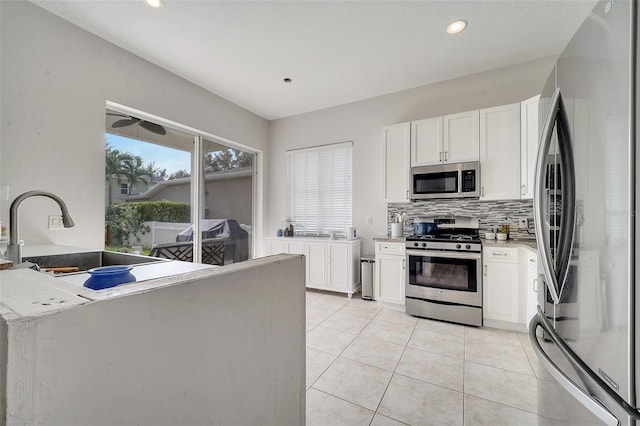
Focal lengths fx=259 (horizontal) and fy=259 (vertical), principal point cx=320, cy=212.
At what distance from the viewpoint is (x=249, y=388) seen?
0.83 meters

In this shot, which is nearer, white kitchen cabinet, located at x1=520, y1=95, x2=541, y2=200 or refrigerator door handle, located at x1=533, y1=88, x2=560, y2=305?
refrigerator door handle, located at x1=533, y1=88, x2=560, y2=305

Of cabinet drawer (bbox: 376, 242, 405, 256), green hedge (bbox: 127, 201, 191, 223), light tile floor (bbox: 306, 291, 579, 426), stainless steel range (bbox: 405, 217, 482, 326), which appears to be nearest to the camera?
light tile floor (bbox: 306, 291, 579, 426)

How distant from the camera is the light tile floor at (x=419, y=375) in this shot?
1579 mm

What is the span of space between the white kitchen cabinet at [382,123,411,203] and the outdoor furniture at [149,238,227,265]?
2551 mm

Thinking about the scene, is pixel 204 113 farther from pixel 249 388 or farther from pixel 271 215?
pixel 249 388

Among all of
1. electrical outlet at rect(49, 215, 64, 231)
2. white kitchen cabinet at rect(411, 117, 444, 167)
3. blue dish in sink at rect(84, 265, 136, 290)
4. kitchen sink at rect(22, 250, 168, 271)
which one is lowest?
kitchen sink at rect(22, 250, 168, 271)

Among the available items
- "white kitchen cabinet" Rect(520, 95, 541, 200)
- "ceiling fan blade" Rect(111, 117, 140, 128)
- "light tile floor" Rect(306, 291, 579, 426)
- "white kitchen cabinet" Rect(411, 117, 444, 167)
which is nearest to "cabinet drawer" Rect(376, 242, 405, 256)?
"light tile floor" Rect(306, 291, 579, 426)

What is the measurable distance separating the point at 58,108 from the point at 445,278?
411 centimetres

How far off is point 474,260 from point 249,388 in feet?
9.02

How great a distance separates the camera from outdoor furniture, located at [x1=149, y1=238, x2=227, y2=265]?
3.18 metres

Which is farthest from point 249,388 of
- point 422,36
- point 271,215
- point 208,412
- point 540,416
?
point 271,215

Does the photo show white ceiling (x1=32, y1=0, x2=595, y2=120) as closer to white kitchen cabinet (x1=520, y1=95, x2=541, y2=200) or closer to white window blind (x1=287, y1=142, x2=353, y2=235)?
white kitchen cabinet (x1=520, y1=95, x2=541, y2=200)

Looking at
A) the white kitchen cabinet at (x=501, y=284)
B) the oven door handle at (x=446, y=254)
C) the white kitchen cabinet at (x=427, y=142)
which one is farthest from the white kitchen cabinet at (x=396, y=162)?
the white kitchen cabinet at (x=501, y=284)

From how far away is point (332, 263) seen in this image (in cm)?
383
